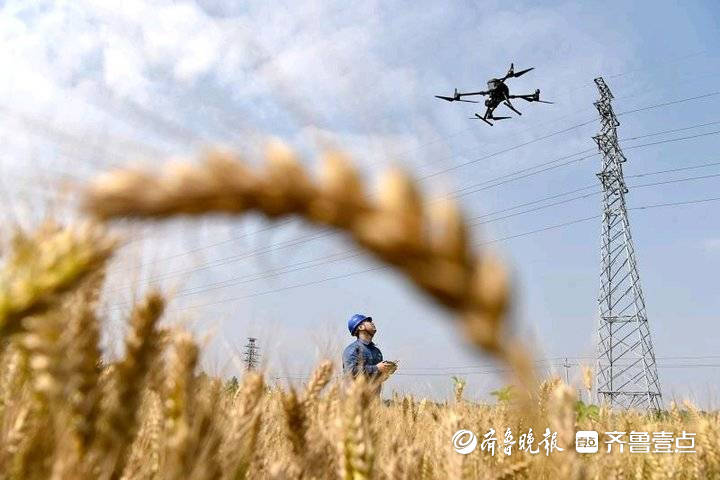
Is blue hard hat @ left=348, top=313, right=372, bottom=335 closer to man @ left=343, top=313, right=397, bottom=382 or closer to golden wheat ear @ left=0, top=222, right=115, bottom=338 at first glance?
man @ left=343, top=313, right=397, bottom=382

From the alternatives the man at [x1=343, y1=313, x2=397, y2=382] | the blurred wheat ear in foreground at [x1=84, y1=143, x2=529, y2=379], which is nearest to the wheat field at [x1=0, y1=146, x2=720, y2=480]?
the blurred wheat ear in foreground at [x1=84, y1=143, x2=529, y2=379]

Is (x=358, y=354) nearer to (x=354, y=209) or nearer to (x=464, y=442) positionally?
(x=464, y=442)

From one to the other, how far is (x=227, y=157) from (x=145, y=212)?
0.40 feet

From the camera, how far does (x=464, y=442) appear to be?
6.70ft

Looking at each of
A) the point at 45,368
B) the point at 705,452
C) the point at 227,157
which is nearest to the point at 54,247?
the point at 45,368

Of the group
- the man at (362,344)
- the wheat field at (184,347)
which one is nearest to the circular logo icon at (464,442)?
the wheat field at (184,347)

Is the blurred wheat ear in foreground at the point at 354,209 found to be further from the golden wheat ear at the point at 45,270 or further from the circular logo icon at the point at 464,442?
the circular logo icon at the point at 464,442

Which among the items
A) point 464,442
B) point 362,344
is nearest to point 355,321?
point 362,344

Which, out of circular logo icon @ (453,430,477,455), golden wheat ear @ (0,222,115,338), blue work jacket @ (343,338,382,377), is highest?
blue work jacket @ (343,338,382,377)

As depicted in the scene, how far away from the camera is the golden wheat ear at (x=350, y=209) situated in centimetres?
61

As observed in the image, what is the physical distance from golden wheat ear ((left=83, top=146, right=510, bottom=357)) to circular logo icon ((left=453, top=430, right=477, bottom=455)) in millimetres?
1312

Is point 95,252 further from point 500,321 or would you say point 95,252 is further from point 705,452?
point 705,452

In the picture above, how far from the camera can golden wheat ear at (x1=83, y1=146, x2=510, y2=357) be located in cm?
61

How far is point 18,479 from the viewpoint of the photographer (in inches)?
43.6
